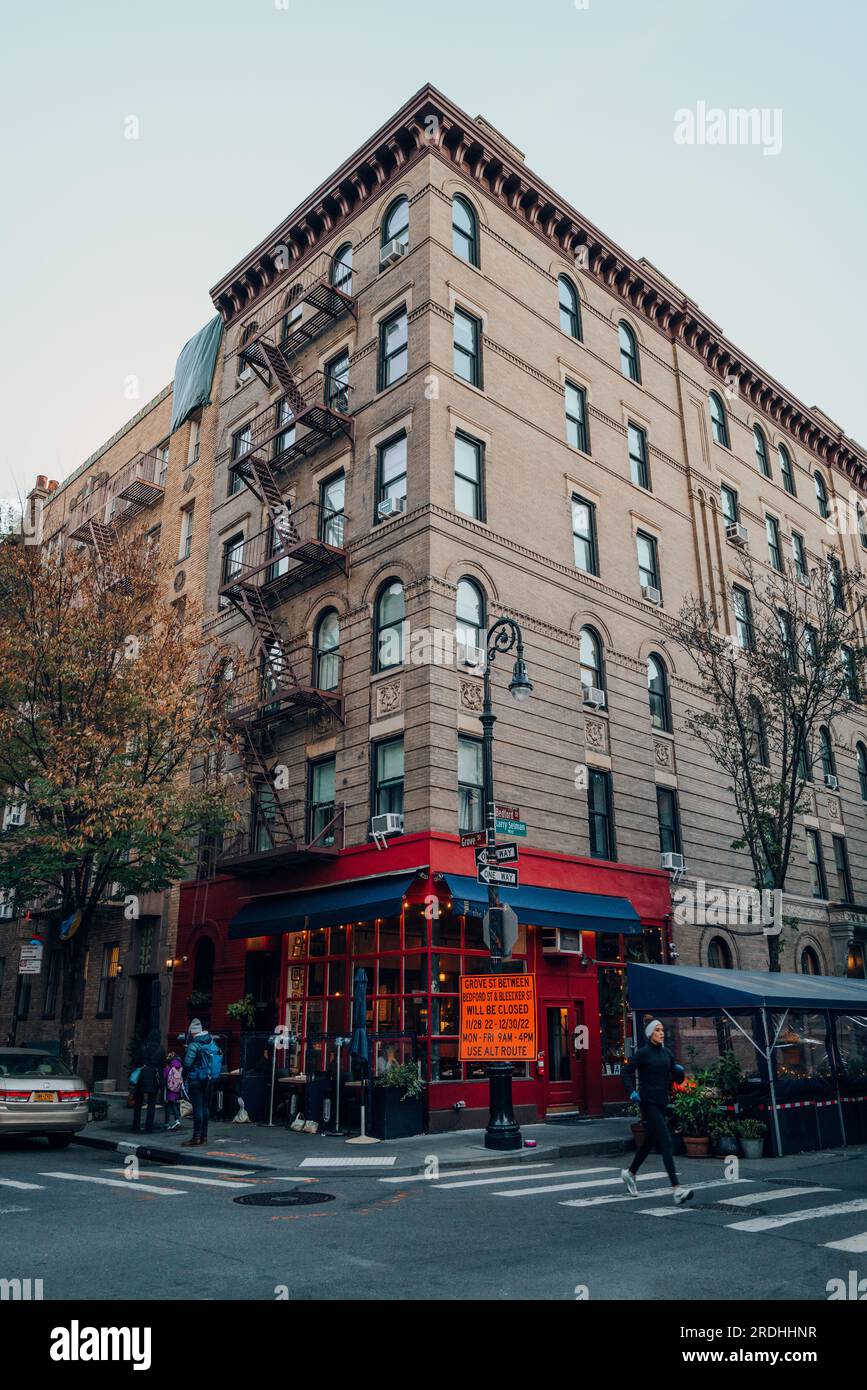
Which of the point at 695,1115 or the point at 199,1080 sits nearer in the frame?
the point at 695,1115

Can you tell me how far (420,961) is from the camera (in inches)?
773

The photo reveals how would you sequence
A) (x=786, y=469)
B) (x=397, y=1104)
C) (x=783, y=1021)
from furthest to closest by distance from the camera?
1. (x=786, y=469)
2. (x=397, y=1104)
3. (x=783, y=1021)

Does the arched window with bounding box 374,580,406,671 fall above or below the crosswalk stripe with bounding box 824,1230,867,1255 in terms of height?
above

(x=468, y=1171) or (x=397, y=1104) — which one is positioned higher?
(x=397, y=1104)

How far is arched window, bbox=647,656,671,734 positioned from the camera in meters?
27.0

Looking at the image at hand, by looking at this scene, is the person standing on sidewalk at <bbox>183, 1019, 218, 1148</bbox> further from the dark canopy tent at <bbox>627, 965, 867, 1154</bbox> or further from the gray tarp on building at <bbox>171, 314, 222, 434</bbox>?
the gray tarp on building at <bbox>171, 314, 222, 434</bbox>

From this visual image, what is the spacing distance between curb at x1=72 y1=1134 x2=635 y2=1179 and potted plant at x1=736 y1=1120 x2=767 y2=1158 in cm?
210

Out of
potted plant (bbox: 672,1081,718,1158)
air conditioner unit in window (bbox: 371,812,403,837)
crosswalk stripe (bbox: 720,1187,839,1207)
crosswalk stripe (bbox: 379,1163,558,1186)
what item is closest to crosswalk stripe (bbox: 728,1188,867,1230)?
crosswalk stripe (bbox: 720,1187,839,1207)

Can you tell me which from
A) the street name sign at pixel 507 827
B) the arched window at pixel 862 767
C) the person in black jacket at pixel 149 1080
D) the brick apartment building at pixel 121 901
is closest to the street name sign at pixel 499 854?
the street name sign at pixel 507 827

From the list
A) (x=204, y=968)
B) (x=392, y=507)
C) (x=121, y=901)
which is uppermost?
(x=392, y=507)

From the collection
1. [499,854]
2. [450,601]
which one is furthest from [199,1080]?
[450,601]

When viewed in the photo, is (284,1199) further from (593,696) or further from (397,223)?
(397,223)

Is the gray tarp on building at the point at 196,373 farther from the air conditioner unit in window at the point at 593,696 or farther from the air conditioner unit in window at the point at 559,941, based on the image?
the air conditioner unit in window at the point at 559,941

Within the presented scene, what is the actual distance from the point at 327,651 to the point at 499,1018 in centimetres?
1078
